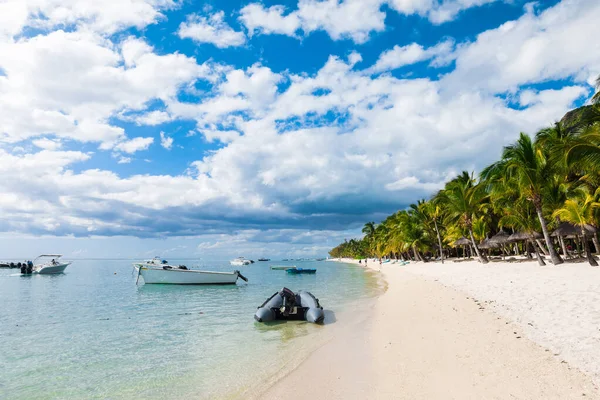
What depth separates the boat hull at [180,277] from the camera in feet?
119

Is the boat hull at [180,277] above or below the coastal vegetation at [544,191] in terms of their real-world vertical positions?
below

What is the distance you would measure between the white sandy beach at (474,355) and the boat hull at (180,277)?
2738 cm

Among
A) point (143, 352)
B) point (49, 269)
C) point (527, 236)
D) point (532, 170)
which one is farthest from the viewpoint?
point (49, 269)

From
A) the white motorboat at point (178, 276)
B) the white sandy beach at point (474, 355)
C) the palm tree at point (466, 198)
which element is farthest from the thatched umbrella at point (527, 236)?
the white motorboat at point (178, 276)

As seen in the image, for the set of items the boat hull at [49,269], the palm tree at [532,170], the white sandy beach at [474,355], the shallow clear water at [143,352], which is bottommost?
the shallow clear water at [143,352]

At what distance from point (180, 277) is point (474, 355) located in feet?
111

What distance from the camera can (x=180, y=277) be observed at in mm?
36344

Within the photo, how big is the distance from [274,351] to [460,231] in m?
35.6

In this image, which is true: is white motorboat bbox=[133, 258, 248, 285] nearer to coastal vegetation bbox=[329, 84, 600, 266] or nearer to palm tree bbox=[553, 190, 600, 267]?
coastal vegetation bbox=[329, 84, 600, 266]

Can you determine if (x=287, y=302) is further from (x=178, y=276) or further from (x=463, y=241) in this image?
(x=463, y=241)

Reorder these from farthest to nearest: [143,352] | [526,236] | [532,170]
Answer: [526,236] → [532,170] → [143,352]

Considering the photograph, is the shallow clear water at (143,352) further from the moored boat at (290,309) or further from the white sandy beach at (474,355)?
the white sandy beach at (474,355)

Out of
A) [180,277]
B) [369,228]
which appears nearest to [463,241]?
[180,277]

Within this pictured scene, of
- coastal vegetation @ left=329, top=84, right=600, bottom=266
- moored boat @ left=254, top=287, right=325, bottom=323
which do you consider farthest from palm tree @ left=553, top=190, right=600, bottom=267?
moored boat @ left=254, top=287, right=325, bottom=323
